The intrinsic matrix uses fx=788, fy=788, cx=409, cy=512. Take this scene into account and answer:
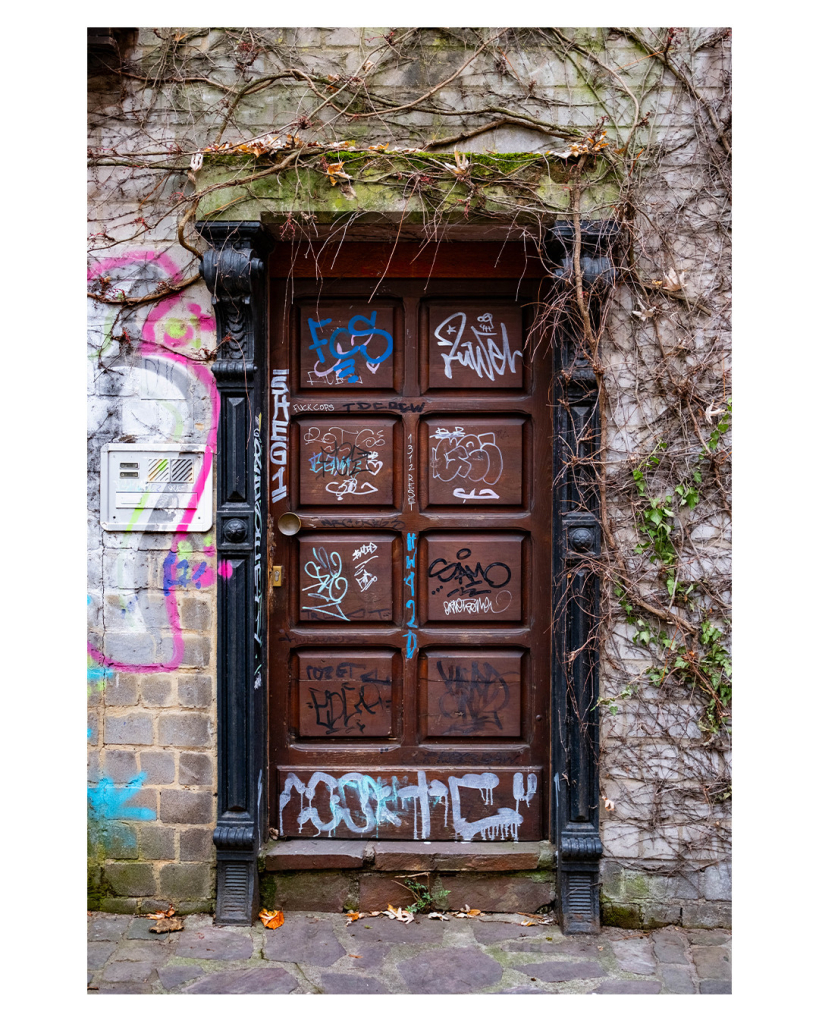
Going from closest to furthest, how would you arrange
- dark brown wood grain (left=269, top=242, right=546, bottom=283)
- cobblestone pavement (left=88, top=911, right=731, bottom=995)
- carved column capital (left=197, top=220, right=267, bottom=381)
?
cobblestone pavement (left=88, top=911, right=731, bottom=995) < carved column capital (left=197, top=220, right=267, bottom=381) < dark brown wood grain (left=269, top=242, right=546, bottom=283)

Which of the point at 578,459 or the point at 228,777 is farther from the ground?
the point at 578,459

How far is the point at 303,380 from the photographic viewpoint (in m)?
3.62

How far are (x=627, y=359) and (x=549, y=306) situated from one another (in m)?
0.44

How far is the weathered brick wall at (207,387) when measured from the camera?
3.37 m

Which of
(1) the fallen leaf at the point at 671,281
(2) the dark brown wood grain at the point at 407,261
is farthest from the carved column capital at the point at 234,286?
(1) the fallen leaf at the point at 671,281

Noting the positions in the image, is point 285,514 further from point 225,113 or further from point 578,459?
point 225,113

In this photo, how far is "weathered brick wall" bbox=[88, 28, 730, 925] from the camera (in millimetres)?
3367

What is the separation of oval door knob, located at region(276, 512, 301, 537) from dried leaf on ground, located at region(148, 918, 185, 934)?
174 centimetres

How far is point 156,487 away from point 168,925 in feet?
6.20

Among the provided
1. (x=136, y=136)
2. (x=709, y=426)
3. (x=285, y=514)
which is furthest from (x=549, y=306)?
(x=136, y=136)

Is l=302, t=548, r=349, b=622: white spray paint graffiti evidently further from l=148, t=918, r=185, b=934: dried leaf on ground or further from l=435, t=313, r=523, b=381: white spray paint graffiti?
l=148, t=918, r=185, b=934: dried leaf on ground

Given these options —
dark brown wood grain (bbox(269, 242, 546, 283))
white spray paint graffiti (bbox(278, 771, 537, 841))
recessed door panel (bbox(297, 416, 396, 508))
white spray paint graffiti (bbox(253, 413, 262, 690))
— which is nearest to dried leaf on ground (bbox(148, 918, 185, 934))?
white spray paint graffiti (bbox(278, 771, 537, 841))

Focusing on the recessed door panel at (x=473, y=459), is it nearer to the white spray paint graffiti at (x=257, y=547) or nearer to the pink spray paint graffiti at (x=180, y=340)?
the white spray paint graffiti at (x=257, y=547)

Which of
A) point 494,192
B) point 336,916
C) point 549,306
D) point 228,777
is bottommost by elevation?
point 336,916
